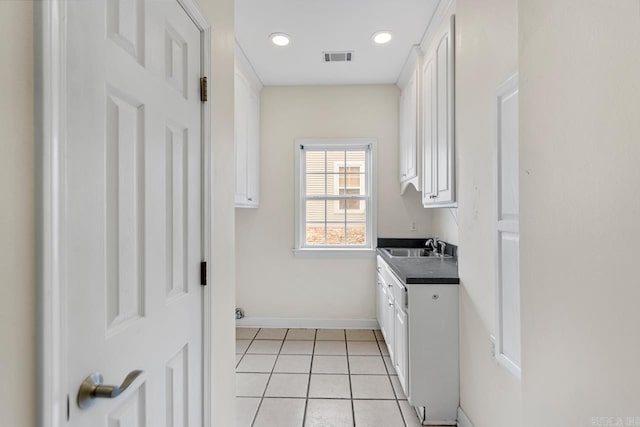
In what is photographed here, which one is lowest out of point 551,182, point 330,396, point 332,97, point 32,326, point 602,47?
point 330,396

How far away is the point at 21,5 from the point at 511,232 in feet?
5.29

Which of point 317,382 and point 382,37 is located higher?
point 382,37

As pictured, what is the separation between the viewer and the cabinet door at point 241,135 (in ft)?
9.50

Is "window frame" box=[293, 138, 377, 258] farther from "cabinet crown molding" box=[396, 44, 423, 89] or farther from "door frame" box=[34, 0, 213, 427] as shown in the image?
"door frame" box=[34, 0, 213, 427]

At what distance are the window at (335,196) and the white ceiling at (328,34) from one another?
853 mm

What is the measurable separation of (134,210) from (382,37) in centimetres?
257

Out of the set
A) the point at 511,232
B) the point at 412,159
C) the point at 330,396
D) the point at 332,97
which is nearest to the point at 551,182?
the point at 511,232

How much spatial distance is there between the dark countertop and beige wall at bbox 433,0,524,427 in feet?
0.36

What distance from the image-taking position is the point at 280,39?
275 centimetres

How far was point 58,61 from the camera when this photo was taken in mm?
611

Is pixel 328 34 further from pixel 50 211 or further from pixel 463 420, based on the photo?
pixel 463 420

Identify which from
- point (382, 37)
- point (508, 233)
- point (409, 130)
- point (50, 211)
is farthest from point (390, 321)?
point (50, 211)

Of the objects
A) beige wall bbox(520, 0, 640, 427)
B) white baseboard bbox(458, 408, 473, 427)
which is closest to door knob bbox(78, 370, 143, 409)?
beige wall bbox(520, 0, 640, 427)

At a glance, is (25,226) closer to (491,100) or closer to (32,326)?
(32,326)
